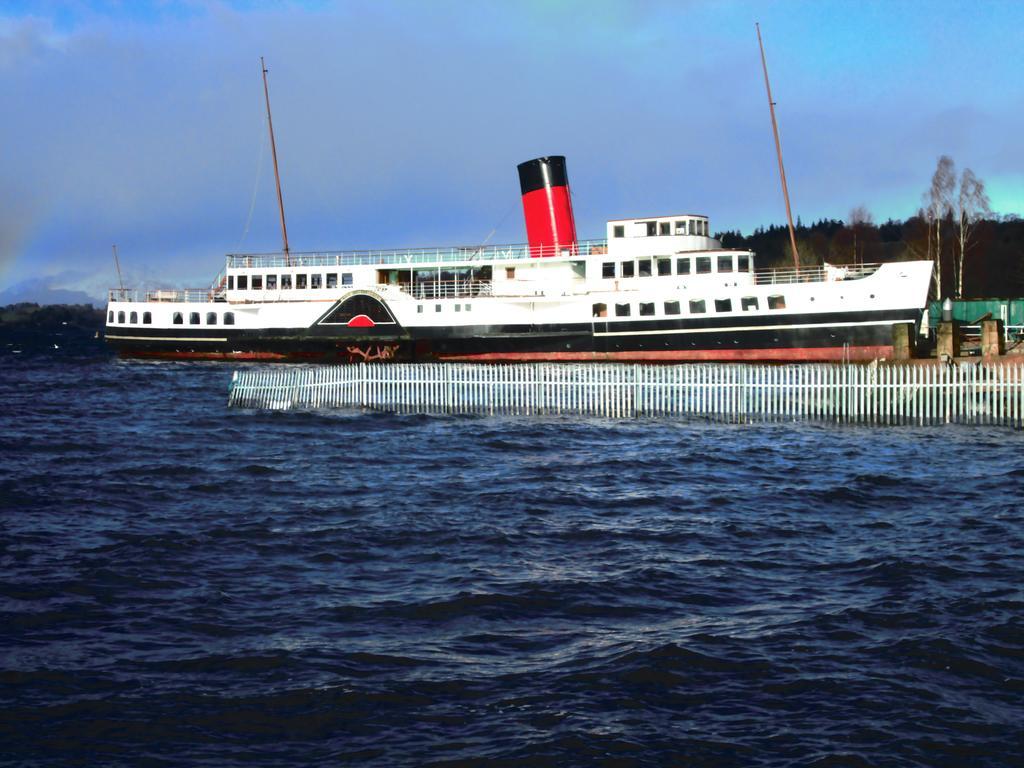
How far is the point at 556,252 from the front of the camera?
1865 inches

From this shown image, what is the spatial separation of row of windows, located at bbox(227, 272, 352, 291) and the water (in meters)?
28.6

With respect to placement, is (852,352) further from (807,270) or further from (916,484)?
→ (916,484)

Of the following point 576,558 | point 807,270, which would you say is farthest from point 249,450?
point 807,270

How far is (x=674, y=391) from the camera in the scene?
2898 cm

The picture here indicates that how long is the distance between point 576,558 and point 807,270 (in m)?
38.7

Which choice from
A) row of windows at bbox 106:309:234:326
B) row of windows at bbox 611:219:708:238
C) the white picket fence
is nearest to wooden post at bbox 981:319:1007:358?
the white picket fence

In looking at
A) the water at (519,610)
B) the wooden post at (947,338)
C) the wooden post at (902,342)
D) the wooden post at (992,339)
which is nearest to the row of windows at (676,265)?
the wooden post at (902,342)

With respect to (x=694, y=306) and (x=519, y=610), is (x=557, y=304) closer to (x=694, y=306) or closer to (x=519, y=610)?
(x=694, y=306)

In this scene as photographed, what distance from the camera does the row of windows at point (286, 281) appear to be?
50.8 metres

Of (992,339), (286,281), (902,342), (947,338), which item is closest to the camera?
(947,338)

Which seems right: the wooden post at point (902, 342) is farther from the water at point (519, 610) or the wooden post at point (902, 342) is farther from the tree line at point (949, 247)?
the tree line at point (949, 247)

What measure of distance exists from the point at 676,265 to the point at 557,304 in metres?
5.43

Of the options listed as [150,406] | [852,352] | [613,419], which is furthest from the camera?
[852,352]

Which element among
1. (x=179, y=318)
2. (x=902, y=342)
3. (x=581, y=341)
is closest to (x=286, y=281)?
(x=179, y=318)
